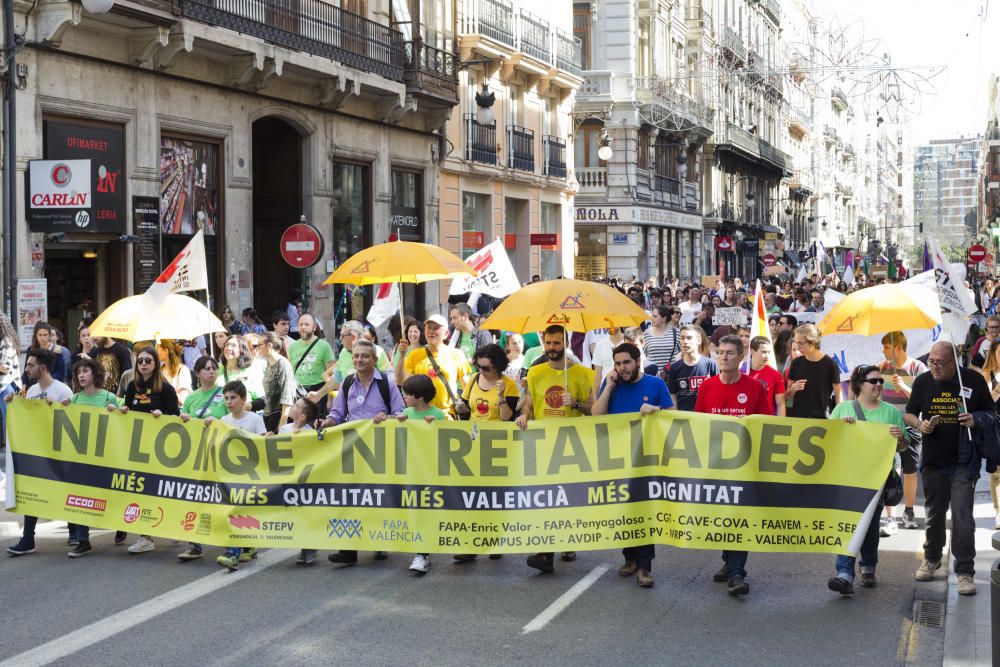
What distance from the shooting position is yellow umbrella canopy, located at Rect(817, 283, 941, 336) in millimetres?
10891

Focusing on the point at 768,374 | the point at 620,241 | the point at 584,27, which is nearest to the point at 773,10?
the point at 584,27

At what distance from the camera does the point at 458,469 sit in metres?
9.03

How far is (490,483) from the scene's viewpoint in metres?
8.98

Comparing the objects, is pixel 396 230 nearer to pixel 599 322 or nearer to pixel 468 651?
pixel 599 322

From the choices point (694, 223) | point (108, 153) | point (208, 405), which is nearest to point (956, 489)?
point (208, 405)

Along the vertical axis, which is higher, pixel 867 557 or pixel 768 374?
pixel 768 374

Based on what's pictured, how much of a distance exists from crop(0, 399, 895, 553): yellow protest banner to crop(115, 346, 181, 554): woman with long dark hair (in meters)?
0.20

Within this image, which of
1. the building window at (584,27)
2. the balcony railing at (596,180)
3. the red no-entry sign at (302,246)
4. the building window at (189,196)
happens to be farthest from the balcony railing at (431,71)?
the building window at (584,27)

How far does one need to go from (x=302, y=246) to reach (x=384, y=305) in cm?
296

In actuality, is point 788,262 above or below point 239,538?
above

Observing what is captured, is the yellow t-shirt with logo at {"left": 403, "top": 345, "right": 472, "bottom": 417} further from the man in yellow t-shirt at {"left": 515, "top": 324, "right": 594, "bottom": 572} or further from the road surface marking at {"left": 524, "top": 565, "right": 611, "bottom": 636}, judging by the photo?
the road surface marking at {"left": 524, "top": 565, "right": 611, "bottom": 636}

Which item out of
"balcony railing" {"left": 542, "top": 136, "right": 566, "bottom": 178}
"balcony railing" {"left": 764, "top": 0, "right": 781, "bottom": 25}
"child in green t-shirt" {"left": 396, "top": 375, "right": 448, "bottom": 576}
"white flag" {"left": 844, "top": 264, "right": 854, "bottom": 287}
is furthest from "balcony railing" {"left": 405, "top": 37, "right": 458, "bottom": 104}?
"balcony railing" {"left": 764, "top": 0, "right": 781, "bottom": 25}

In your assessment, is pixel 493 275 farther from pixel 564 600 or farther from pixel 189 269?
pixel 564 600

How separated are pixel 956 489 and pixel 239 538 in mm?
4842
